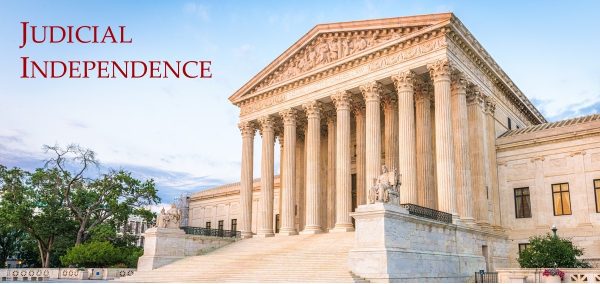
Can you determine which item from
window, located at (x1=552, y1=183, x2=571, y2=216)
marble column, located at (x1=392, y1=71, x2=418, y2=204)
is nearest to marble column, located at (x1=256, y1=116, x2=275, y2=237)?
marble column, located at (x1=392, y1=71, x2=418, y2=204)

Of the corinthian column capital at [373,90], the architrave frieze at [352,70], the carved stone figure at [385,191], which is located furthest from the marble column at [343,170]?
the carved stone figure at [385,191]

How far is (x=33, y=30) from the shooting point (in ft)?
72.9

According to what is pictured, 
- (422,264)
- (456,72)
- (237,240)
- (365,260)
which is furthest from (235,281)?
(456,72)

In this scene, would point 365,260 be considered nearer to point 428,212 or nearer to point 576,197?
point 428,212

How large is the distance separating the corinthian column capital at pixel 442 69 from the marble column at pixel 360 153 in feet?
27.8

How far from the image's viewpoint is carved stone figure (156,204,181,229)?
34281 millimetres

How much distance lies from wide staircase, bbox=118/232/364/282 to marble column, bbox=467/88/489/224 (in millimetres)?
8039

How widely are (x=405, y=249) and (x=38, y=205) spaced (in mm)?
32959

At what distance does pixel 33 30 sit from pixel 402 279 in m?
19.2

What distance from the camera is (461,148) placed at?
102 feet

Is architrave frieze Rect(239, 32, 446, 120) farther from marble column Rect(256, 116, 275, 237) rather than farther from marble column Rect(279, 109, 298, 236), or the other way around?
marble column Rect(256, 116, 275, 237)

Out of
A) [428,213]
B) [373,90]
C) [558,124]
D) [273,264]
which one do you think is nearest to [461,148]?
[428,213]

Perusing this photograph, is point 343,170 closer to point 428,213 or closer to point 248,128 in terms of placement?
point 428,213

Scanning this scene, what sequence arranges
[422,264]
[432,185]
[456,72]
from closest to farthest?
[422,264] → [456,72] → [432,185]
